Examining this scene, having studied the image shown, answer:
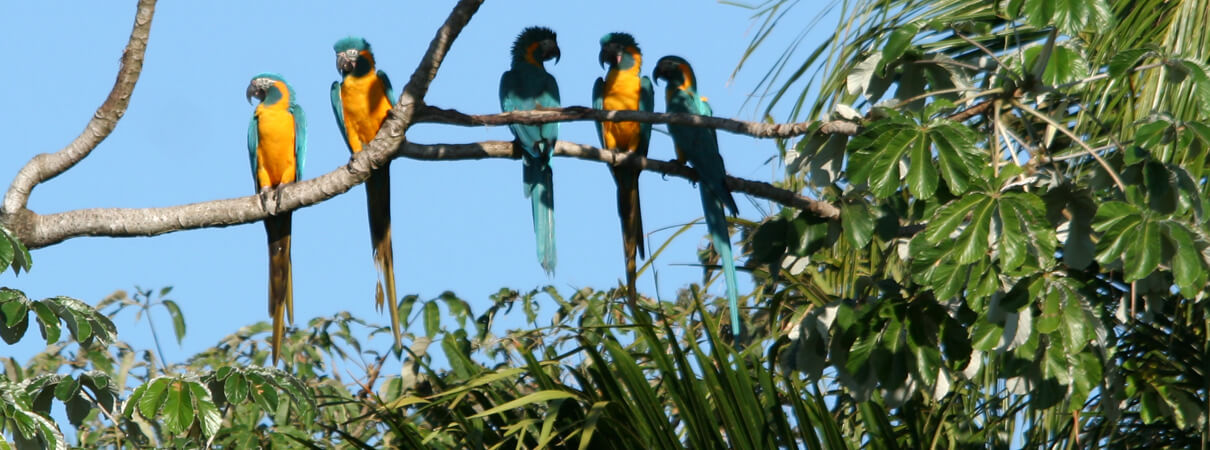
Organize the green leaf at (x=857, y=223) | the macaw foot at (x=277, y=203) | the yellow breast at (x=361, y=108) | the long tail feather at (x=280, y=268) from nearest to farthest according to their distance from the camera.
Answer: the green leaf at (x=857, y=223)
the macaw foot at (x=277, y=203)
the long tail feather at (x=280, y=268)
the yellow breast at (x=361, y=108)

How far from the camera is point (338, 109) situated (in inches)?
156

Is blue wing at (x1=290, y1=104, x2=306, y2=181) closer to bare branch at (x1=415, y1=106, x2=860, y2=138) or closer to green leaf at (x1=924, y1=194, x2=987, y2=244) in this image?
bare branch at (x1=415, y1=106, x2=860, y2=138)

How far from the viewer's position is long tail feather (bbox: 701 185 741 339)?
10.5 feet

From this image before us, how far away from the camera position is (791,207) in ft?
8.80

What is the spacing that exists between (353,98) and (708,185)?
46.1 inches

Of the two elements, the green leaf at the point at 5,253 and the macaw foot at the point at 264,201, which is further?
the macaw foot at the point at 264,201

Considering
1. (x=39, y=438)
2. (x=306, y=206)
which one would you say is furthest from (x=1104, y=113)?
(x=39, y=438)

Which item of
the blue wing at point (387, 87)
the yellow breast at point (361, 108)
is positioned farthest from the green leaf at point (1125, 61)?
the blue wing at point (387, 87)

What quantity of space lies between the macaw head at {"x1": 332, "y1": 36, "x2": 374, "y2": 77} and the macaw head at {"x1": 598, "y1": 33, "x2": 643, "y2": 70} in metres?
0.77

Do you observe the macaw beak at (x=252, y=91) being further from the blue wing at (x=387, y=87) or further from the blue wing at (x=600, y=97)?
the blue wing at (x=600, y=97)

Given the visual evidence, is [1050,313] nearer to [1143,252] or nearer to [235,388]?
[1143,252]

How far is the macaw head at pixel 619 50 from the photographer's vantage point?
13.3ft

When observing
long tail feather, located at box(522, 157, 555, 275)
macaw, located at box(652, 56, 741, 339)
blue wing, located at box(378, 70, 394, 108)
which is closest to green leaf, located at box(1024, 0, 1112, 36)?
macaw, located at box(652, 56, 741, 339)

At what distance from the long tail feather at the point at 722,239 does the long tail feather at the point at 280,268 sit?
1.21 meters
